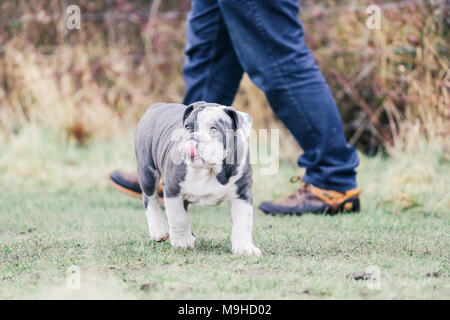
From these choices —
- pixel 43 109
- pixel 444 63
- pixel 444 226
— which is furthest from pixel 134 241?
pixel 43 109

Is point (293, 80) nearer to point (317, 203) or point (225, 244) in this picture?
point (317, 203)

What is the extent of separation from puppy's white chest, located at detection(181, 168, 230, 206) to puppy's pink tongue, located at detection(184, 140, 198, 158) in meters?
0.17

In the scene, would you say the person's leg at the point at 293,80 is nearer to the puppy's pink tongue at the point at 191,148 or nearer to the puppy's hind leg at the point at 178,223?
the puppy's hind leg at the point at 178,223

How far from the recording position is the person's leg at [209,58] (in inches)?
140

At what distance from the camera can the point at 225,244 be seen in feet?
9.02

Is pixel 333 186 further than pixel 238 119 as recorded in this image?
Yes

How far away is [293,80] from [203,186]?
1162 mm

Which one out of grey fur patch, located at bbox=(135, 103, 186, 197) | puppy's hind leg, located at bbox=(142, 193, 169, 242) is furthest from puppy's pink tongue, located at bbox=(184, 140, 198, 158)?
puppy's hind leg, located at bbox=(142, 193, 169, 242)

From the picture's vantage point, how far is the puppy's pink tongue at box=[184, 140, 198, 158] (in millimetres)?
2248

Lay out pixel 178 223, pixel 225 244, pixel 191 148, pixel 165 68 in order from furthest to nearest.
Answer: pixel 165 68 → pixel 225 244 → pixel 178 223 → pixel 191 148

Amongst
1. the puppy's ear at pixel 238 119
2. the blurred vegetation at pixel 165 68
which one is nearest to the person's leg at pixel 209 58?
the puppy's ear at pixel 238 119

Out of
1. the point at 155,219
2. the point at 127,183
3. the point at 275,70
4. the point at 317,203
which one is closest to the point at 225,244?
the point at 155,219

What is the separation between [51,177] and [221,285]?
10.00ft

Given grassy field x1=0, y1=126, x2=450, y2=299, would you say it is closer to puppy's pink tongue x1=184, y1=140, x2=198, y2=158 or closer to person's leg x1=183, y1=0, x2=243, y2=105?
puppy's pink tongue x1=184, y1=140, x2=198, y2=158
